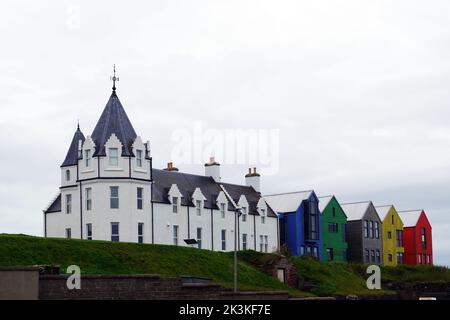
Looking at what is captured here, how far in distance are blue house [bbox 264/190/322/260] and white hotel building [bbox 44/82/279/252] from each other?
33.8ft

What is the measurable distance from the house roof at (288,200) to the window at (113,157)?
26489 millimetres

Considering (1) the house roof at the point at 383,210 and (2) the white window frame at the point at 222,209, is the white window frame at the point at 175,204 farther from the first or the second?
(1) the house roof at the point at 383,210

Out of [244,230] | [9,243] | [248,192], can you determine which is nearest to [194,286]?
[9,243]

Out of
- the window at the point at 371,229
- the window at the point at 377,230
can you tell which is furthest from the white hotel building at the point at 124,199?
the window at the point at 377,230

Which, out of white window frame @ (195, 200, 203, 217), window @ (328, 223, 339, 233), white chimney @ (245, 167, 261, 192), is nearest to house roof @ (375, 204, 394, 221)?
window @ (328, 223, 339, 233)

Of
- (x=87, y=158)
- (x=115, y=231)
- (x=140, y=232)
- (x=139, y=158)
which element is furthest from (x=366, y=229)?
(x=87, y=158)

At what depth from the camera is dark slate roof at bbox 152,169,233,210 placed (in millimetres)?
75562

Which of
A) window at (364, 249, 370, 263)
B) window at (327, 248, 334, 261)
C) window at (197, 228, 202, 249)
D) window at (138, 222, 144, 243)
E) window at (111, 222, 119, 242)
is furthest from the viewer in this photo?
window at (364, 249, 370, 263)

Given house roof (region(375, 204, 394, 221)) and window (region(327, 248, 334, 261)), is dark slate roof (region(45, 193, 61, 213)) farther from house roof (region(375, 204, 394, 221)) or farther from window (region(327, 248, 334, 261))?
house roof (region(375, 204, 394, 221))

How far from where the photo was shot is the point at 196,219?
78500mm

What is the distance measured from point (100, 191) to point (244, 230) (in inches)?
765

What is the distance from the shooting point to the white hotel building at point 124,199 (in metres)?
70.1

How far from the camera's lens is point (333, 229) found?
9662 centimetres

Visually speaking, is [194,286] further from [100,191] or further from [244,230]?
[244,230]
